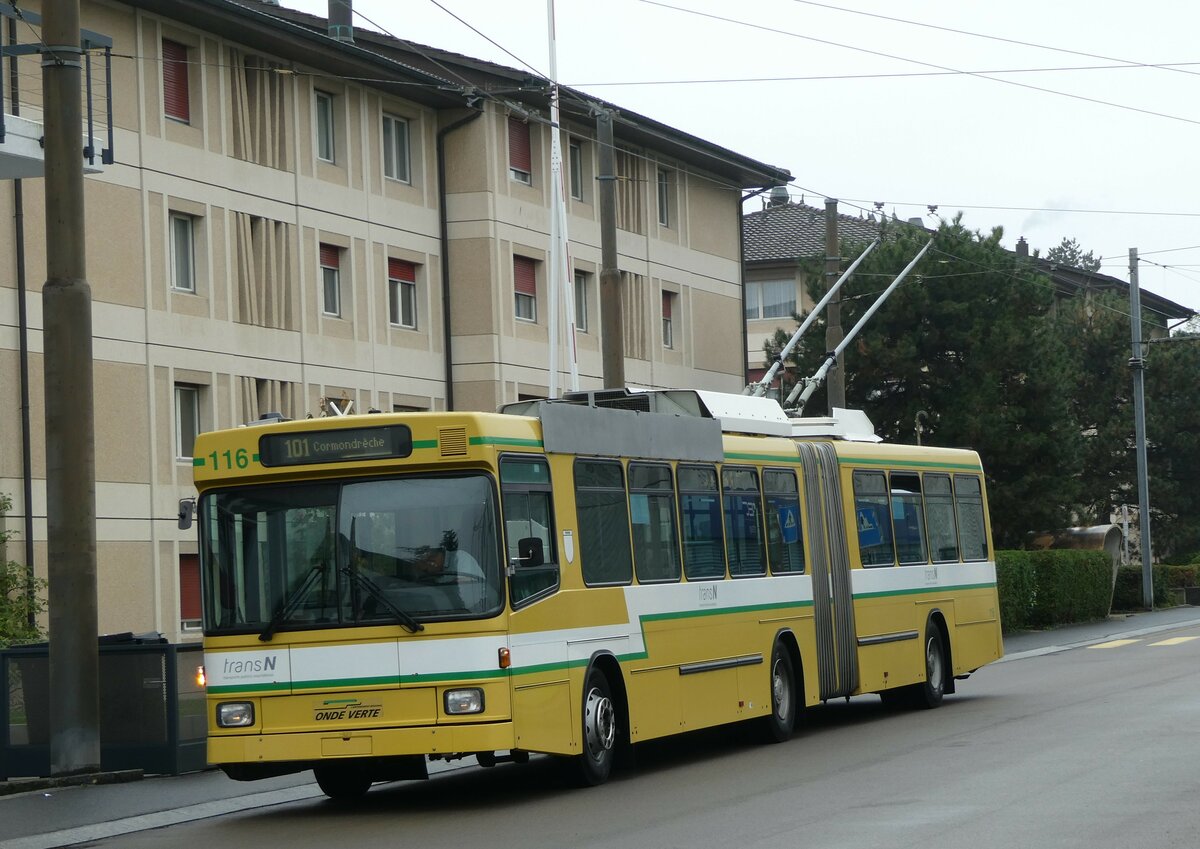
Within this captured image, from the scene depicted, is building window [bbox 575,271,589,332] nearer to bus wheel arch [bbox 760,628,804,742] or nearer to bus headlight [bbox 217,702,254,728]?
bus wheel arch [bbox 760,628,804,742]

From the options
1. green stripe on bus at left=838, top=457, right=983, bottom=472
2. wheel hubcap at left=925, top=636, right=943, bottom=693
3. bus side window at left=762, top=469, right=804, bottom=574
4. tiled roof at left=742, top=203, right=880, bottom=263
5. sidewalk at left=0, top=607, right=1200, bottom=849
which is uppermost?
tiled roof at left=742, top=203, right=880, bottom=263

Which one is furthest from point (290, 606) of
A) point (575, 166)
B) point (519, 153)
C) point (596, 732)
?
point (575, 166)

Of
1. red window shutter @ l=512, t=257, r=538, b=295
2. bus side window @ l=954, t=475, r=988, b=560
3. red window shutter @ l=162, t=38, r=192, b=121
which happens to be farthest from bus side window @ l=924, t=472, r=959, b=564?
red window shutter @ l=512, t=257, r=538, b=295

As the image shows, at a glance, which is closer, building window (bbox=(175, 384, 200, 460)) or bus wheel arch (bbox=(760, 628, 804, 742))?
bus wheel arch (bbox=(760, 628, 804, 742))

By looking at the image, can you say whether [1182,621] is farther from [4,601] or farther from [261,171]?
[4,601]

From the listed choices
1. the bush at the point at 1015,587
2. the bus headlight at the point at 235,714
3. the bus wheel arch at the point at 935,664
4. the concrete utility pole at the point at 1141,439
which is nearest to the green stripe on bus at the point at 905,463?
the bus wheel arch at the point at 935,664

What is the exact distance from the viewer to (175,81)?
30.8 meters

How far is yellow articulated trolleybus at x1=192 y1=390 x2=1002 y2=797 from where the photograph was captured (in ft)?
42.3

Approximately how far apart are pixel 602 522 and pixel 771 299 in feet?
179

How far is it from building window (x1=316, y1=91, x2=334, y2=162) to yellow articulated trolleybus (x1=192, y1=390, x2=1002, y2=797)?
60.1 ft

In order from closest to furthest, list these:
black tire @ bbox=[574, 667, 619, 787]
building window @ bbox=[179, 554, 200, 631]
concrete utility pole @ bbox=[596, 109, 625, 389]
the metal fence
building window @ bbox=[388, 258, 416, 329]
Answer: black tire @ bbox=[574, 667, 619, 787] → the metal fence → concrete utility pole @ bbox=[596, 109, 625, 389] → building window @ bbox=[179, 554, 200, 631] → building window @ bbox=[388, 258, 416, 329]

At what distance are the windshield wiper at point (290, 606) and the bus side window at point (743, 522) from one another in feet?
16.1

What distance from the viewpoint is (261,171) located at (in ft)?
107

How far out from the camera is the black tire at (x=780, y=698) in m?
17.6
